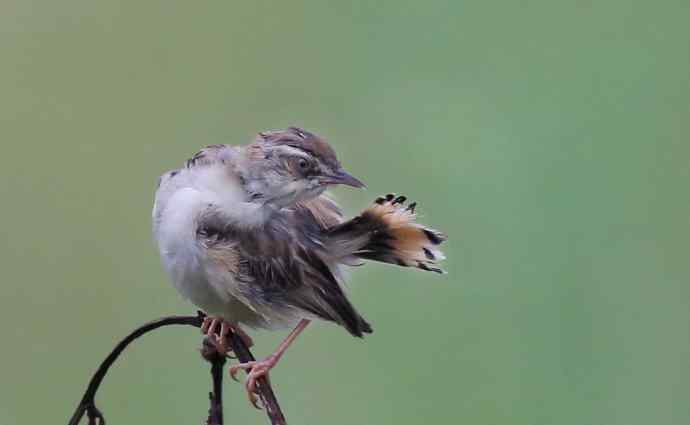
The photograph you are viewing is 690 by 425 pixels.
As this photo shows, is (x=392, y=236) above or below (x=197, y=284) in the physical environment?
above

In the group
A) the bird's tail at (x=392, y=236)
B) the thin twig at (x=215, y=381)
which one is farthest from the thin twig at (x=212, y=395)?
the bird's tail at (x=392, y=236)

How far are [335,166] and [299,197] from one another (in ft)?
0.24

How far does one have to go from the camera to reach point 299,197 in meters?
1.36

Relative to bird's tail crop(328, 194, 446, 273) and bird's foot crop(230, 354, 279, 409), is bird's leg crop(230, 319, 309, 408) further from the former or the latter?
bird's tail crop(328, 194, 446, 273)

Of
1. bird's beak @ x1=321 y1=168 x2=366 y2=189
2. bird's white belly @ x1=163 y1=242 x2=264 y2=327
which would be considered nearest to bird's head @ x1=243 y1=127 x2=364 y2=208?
bird's beak @ x1=321 y1=168 x2=366 y2=189

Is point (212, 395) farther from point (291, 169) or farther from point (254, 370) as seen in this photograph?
point (291, 169)

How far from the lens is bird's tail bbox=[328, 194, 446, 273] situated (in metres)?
1.22

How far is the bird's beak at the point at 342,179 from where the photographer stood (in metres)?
1.30

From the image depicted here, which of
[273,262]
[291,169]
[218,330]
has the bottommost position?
[218,330]

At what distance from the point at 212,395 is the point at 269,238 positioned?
11.3 inches

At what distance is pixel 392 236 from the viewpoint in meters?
1.24

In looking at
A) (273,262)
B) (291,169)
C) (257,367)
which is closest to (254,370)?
(257,367)

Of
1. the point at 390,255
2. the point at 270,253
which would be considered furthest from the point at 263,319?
the point at 390,255

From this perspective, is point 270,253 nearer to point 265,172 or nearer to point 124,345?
point 265,172
